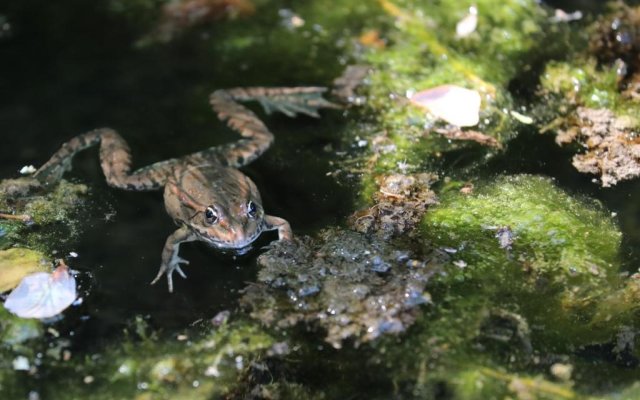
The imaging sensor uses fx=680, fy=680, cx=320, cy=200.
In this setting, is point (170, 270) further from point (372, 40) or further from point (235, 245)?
point (372, 40)

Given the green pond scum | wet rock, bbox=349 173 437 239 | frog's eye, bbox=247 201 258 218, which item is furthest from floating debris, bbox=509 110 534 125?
frog's eye, bbox=247 201 258 218

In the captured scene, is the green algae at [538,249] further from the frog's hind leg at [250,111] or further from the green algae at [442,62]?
the frog's hind leg at [250,111]

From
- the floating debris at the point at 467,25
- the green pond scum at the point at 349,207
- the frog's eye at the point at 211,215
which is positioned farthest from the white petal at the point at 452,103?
the frog's eye at the point at 211,215

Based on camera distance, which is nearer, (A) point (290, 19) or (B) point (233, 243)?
(B) point (233, 243)

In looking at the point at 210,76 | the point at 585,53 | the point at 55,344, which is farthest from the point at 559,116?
the point at 55,344

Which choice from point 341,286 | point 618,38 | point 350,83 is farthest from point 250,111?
point 618,38

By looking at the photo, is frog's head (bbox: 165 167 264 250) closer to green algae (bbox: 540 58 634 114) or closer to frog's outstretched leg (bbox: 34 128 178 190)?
frog's outstretched leg (bbox: 34 128 178 190)
